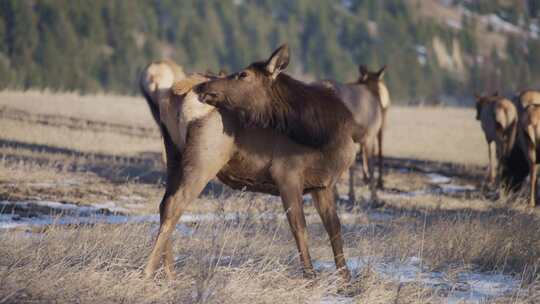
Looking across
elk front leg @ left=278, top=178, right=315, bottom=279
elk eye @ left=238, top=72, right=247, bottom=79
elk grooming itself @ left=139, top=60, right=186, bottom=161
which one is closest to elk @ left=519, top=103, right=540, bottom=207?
elk grooming itself @ left=139, top=60, right=186, bottom=161

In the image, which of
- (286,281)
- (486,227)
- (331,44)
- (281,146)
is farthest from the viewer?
(331,44)

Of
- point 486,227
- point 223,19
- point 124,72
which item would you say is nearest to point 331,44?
point 223,19

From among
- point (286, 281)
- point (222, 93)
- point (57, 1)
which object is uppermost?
point (222, 93)

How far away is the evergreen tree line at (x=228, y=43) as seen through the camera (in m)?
57.5

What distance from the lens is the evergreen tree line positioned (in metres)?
57.5

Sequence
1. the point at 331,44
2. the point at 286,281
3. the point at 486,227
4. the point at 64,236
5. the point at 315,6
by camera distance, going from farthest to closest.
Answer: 1. the point at 315,6
2. the point at 331,44
3. the point at 486,227
4. the point at 64,236
5. the point at 286,281

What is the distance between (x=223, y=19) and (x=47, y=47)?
102 ft

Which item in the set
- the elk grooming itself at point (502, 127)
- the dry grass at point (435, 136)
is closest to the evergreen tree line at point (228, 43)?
the dry grass at point (435, 136)

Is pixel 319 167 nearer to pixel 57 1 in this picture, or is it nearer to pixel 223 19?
pixel 57 1

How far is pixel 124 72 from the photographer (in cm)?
6538

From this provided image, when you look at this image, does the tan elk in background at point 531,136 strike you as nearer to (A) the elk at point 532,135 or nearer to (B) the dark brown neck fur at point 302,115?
(A) the elk at point 532,135

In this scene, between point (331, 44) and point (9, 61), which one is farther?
point (331, 44)

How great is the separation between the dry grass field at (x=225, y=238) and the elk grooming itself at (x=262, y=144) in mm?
402

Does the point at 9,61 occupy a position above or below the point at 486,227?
below
